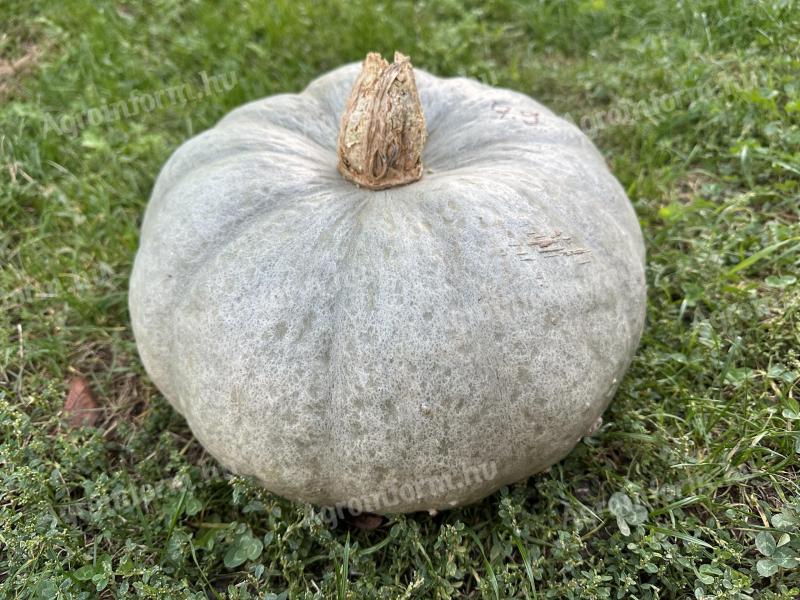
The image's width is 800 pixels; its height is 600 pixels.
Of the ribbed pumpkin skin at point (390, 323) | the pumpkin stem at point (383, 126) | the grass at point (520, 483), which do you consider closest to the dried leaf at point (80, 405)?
the grass at point (520, 483)

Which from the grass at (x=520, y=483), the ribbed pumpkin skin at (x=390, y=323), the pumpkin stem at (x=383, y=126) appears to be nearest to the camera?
the ribbed pumpkin skin at (x=390, y=323)

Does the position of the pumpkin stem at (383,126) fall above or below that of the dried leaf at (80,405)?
above

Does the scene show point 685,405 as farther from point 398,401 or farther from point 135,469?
point 135,469

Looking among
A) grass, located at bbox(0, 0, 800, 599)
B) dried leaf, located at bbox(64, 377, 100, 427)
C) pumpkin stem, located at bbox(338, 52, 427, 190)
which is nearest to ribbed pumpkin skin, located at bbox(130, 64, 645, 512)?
pumpkin stem, located at bbox(338, 52, 427, 190)

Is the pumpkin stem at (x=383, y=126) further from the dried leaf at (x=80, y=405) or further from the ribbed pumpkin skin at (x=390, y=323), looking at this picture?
the dried leaf at (x=80, y=405)

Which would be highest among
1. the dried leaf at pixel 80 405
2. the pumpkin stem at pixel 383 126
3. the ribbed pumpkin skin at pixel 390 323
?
the pumpkin stem at pixel 383 126

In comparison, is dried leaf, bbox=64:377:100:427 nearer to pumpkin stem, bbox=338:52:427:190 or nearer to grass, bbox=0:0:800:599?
grass, bbox=0:0:800:599

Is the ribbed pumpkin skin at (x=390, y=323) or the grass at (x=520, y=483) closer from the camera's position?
the ribbed pumpkin skin at (x=390, y=323)
